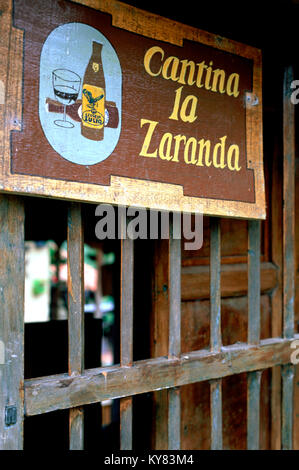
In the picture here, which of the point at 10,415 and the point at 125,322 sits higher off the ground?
the point at 125,322

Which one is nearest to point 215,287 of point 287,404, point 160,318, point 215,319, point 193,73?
point 215,319

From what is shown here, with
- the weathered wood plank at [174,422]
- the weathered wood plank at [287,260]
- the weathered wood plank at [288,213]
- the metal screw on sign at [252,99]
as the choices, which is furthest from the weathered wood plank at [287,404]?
the metal screw on sign at [252,99]

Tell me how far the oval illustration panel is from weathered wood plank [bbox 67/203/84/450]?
0.18 metres

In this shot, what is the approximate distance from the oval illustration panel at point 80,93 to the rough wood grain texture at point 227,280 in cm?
80

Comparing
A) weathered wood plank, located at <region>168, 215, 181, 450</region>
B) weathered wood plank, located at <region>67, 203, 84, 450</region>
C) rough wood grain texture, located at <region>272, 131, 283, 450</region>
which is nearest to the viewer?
weathered wood plank, located at <region>67, 203, 84, 450</region>

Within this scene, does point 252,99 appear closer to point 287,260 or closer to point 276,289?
point 287,260

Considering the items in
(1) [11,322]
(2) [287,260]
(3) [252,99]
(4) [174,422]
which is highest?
(3) [252,99]

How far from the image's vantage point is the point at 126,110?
3.37 ft

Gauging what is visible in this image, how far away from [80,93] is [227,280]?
1.10 metres

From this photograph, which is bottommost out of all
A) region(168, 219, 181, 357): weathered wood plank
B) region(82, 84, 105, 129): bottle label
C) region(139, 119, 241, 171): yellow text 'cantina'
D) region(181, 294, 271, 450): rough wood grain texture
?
region(181, 294, 271, 450): rough wood grain texture

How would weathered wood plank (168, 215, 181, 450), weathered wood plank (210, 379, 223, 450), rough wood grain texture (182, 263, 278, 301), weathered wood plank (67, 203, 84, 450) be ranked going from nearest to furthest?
weathered wood plank (67, 203, 84, 450) → weathered wood plank (168, 215, 181, 450) → weathered wood plank (210, 379, 223, 450) → rough wood grain texture (182, 263, 278, 301)

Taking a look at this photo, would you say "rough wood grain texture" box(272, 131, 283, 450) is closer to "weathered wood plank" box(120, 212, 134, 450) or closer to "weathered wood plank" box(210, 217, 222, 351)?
"weathered wood plank" box(210, 217, 222, 351)

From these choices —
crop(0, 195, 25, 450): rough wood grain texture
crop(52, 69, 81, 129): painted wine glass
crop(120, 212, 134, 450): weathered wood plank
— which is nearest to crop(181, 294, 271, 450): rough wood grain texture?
crop(120, 212, 134, 450): weathered wood plank

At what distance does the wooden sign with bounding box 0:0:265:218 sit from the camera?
88 cm
